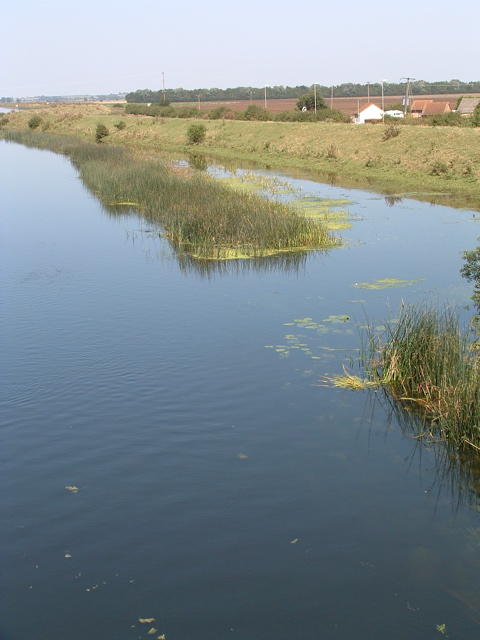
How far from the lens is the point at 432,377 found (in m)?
7.57

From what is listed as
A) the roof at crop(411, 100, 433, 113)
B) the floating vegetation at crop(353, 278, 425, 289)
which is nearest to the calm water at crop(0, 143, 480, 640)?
the floating vegetation at crop(353, 278, 425, 289)

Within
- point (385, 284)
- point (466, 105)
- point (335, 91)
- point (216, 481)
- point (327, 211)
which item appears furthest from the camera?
point (335, 91)

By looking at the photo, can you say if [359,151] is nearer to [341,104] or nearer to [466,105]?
[466,105]

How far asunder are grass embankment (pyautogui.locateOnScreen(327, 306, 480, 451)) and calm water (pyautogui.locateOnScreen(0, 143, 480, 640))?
327mm

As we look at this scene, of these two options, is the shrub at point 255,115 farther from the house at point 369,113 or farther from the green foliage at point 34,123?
the green foliage at point 34,123

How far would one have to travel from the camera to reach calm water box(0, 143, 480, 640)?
186 inches

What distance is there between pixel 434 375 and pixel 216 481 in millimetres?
2898

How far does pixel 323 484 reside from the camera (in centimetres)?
613

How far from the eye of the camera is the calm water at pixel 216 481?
15.5ft

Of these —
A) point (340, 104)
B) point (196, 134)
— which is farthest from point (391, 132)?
point (340, 104)

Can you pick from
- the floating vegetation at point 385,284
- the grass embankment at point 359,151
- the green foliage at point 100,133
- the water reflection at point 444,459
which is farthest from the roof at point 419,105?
the water reflection at point 444,459

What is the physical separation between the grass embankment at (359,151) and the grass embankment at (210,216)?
7.62 metres

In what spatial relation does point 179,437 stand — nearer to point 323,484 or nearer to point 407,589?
point 323,484

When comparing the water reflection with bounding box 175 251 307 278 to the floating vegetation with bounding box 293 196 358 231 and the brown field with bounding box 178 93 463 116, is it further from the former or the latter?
the brown field with bounding box 178 93 463 116
